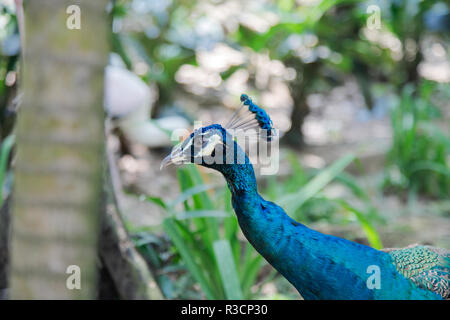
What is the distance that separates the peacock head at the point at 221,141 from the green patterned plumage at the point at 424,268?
0.42m

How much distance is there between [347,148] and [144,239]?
2.50m

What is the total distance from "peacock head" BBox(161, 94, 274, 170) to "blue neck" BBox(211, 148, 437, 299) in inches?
0.8

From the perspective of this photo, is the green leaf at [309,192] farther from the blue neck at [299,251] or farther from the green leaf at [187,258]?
the blue neck at [299,251]

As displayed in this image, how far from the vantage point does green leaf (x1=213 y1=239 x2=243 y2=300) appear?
167 centimetres

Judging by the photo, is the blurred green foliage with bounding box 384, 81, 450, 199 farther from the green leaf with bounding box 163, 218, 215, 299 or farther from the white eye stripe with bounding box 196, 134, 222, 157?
the white eye stripe with bounding box 196, 134, 222, 157

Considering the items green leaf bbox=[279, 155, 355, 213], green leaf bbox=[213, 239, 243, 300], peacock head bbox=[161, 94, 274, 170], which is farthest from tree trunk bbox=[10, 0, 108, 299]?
green leaf bbox=[279, 155, 355, 213]

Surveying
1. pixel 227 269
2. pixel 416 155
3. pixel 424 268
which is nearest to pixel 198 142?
pixel 424 268

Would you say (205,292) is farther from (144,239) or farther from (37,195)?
(37,195)

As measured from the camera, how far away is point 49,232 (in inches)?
41.4

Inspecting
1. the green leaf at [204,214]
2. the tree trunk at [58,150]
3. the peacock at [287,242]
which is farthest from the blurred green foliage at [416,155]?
the tree trunk at [58,150]

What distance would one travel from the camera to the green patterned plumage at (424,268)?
1.18m

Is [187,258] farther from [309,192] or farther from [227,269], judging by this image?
[309,192]

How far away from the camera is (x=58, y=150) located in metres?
1.01

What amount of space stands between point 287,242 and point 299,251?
0.10ft
